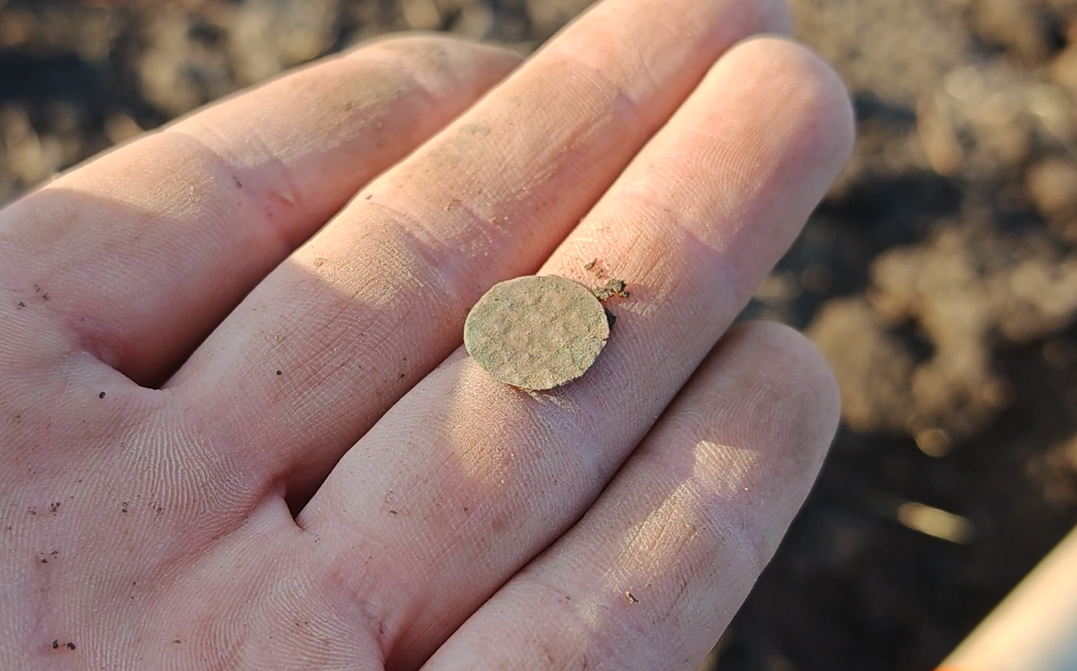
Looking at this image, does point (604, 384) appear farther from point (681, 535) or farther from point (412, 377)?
point (412, 377)

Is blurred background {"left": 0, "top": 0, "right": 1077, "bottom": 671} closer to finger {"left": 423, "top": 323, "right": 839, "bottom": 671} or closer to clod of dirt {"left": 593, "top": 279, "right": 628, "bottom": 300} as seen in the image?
finger {"left": 423, "top": 323, "right": 839, "bottom": 671}

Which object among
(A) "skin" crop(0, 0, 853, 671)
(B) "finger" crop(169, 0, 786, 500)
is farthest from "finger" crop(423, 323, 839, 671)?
(B) "finger" crop(169, 0, 786, 500)

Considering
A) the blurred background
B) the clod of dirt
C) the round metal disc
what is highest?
the clod of dirt

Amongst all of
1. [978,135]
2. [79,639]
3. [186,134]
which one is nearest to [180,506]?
[79,639]

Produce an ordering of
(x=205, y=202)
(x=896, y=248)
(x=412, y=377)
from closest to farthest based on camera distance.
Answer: (x=412, y=377), (x=205, y=202), (x=896, y=248)

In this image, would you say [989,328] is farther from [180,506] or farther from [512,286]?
[180,506]

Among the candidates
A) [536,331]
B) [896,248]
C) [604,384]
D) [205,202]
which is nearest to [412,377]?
[536,331]
